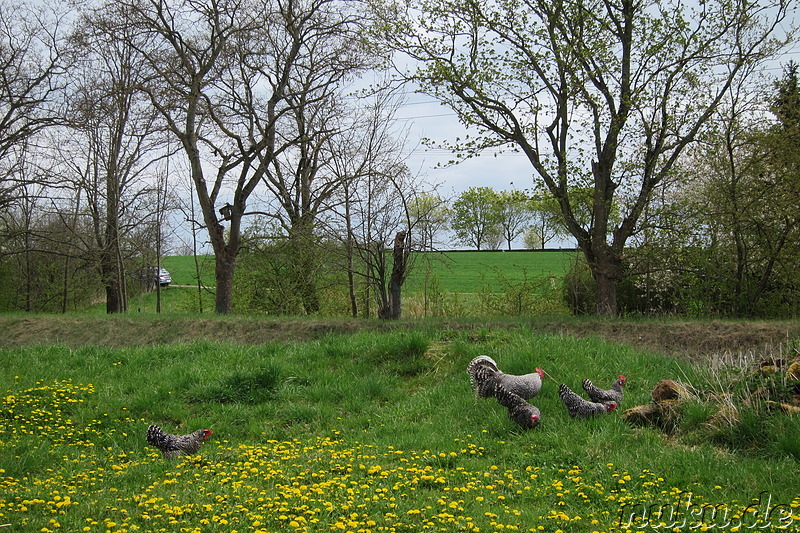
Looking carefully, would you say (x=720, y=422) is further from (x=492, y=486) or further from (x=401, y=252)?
(x=401, y=252)

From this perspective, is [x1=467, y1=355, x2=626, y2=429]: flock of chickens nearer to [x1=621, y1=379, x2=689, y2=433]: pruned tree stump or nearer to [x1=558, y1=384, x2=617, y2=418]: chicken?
[x1=558, y1=384, x2=617, y2=418]: chicken

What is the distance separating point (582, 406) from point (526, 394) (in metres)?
0.65

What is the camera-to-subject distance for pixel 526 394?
24.2 feet

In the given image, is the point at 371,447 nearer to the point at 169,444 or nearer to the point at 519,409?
the point at 519,409

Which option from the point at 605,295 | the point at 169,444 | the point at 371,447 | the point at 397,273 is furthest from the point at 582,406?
the point at 605,295

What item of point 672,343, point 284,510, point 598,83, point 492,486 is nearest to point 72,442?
point 284,510

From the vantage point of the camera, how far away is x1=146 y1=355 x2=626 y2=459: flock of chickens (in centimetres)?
666

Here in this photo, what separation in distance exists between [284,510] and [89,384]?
20.6 feet

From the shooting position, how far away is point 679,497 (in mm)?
4852

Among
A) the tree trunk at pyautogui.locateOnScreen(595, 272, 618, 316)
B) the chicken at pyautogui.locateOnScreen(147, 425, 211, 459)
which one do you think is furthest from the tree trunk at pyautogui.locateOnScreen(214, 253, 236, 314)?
the chicken at pyautogui.locateOnScreen(147, 425, 211, 459)

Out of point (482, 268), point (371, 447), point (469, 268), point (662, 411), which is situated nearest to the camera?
point (662, 411)

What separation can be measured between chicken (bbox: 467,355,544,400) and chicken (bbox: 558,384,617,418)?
359 millimetres

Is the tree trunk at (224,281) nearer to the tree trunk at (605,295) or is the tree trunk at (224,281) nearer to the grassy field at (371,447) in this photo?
the grassy field at (371,447)

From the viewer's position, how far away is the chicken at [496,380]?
735 centimetres
